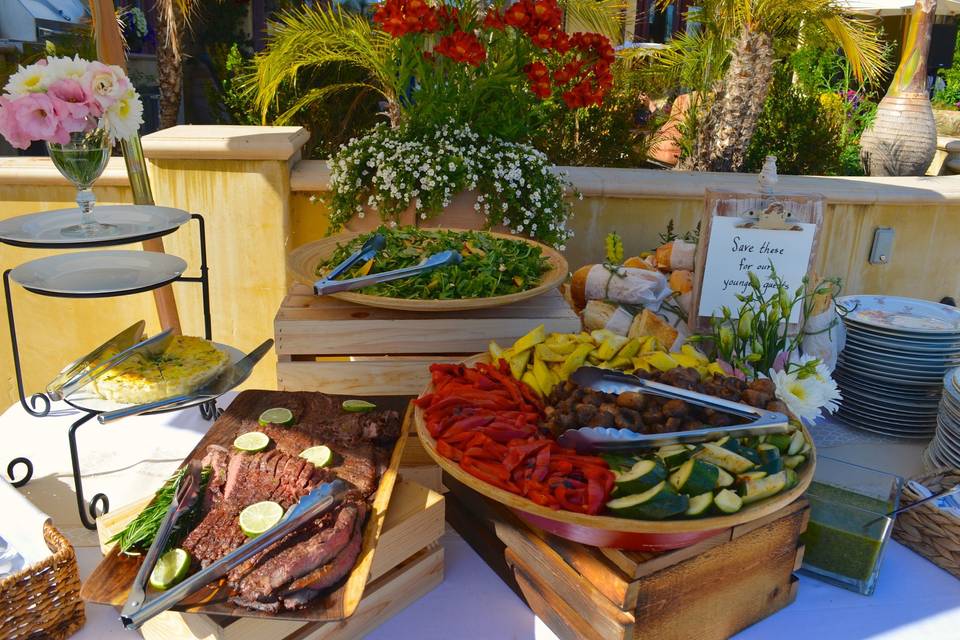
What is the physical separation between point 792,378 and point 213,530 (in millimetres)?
1076

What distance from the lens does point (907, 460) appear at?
164 centimetres

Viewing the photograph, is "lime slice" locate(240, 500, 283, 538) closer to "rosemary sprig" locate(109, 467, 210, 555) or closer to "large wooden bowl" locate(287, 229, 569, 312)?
"rosemary sprig" locate(109, 467, 210, 555)

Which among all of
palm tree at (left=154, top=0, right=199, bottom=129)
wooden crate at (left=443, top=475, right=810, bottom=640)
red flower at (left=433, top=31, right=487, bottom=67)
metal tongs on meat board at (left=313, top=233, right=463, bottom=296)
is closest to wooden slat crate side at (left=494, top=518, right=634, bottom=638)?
wooden crate at (left=443, top=475, right=810, bottom=640)

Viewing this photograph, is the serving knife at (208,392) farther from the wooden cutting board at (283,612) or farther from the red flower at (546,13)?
the red flower at (546,13)

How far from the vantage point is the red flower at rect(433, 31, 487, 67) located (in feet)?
8.04

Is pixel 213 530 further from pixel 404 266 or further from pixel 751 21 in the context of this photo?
pixel 751 21

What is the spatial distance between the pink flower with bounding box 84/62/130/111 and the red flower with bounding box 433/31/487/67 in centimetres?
122

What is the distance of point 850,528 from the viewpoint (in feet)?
4.05

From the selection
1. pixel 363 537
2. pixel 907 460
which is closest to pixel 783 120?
pixel 907 460

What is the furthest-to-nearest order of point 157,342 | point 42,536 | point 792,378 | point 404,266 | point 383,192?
1. point 383,192
2. point 404,266
3. point 157,342
4. point 792,378
5. point 42,536

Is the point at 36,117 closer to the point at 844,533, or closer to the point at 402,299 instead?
the point at 402,299

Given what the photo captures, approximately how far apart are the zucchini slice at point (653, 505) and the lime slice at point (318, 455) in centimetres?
46

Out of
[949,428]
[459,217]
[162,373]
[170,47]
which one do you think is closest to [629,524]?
[949,428]

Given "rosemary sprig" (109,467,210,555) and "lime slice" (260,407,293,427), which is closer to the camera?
"rosemary sprig" (109,467,210,555)
